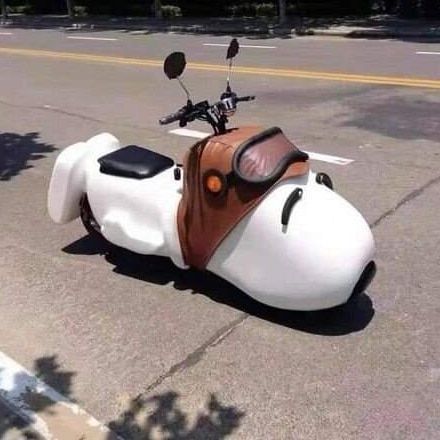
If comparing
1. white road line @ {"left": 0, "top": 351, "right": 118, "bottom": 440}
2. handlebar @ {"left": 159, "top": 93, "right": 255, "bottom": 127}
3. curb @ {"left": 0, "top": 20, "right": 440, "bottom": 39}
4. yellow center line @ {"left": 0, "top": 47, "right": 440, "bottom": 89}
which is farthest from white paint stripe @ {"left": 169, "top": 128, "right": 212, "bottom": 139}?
curb @ {"left": 0, "top": 20, "right": 440, "bottom": 39}

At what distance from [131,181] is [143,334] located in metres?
1.04

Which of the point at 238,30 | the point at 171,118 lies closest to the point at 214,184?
the point at 171,118

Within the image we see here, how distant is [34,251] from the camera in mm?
5016

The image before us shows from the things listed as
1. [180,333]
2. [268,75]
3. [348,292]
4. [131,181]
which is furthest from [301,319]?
[268,75]

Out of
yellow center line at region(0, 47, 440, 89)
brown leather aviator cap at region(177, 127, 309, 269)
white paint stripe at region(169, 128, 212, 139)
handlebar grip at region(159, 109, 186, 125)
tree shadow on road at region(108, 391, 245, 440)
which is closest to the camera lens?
tree shadow on road at region(108, 391, 245, 440)

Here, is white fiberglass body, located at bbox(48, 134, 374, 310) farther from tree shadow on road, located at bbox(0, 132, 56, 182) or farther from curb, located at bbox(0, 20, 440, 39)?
curb, located at bbox(0, 20, 440, 39)

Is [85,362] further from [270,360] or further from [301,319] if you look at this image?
[301,319]

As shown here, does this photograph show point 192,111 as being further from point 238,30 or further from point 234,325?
point 238,30

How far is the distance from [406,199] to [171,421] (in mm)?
3187

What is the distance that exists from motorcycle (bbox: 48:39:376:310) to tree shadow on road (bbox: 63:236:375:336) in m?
0.19

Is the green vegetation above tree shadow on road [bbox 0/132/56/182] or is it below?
below

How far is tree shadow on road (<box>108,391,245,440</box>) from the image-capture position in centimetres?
303

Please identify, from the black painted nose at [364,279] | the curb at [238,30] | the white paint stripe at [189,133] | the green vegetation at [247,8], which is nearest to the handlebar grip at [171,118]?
the black painted nose at [364,279]

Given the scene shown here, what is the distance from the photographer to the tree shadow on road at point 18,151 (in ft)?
23.1
